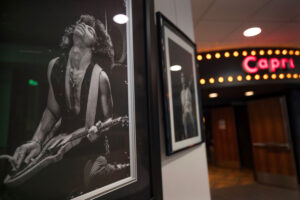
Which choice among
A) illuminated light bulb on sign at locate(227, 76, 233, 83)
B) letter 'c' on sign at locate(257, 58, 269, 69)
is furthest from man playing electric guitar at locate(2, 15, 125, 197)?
letter 'c' on sign at locate(257, 58, 269, 69)

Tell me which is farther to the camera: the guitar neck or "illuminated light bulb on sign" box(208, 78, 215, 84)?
"illuminated light bulb on sign" box(208, 78, 215, 84)

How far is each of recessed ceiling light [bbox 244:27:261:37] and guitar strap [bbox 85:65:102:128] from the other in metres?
2.76

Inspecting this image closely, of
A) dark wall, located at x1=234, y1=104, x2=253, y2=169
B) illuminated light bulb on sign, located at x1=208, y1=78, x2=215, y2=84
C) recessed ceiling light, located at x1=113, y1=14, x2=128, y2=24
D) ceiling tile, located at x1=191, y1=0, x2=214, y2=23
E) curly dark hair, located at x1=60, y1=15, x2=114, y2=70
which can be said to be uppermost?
ceiling tile, located at x1=191, y1=0, x2=214, y2=23

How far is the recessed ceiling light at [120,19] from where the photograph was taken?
59 cm

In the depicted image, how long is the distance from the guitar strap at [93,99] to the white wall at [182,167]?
0.40m

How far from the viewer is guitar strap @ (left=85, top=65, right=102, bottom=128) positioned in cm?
46

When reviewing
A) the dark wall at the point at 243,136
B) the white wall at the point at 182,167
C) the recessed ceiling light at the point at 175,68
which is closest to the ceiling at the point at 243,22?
the white wall at the point at 182,167

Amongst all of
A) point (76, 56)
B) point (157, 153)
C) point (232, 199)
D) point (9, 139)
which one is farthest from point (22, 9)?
point (232, 199)

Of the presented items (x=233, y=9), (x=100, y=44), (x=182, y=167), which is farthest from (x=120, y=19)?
(x=233, y=9)

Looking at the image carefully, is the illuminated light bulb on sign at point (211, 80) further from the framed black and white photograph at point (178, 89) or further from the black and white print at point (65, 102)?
the black and white print at point (65, 102)

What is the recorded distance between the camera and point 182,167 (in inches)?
36.7

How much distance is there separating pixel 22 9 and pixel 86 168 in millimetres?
357

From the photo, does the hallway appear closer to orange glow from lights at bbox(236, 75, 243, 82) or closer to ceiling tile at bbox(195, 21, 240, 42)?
orange glow from lights at bbox(236, 75, 243, 82)

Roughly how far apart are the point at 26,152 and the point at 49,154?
0.15 feet
